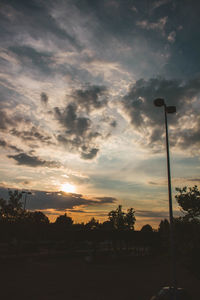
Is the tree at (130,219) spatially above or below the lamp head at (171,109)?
below

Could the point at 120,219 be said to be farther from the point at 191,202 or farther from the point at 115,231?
the point at 191,202

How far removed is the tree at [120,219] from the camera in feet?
190

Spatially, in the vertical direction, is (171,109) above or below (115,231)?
above

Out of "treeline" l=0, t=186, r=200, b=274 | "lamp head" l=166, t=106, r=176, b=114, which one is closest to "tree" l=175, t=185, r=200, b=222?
"treeline" l=0, t=186, r=200, b=274

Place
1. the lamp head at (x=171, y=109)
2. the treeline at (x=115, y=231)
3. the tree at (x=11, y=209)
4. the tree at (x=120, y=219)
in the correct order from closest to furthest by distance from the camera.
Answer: the lamp head at (x=171, y=109)
the treeline at (x=115, y=231)
the tree at (x=11, y=209)
the tree at (x=120, y=219)

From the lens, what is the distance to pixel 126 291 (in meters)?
18.6

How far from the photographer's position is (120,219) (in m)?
57.8

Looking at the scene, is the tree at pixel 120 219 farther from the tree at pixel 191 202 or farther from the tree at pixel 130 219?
the tree at pixel 191 202

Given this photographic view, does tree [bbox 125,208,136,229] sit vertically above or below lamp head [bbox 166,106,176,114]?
below

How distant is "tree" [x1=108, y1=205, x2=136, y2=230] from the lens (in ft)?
190

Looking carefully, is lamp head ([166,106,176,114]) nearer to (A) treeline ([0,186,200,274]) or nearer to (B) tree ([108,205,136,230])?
(A) treeline ([0,186,200,274])

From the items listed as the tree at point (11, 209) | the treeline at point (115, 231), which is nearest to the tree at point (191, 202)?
the treeline at point (115, 231)

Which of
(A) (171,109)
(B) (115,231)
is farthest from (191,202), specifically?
(B) (115,231)

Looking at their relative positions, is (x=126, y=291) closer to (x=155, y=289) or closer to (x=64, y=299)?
(x=155, y=289)
